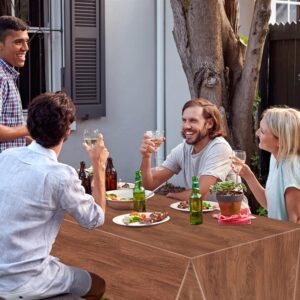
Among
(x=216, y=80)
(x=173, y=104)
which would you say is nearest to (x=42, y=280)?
(x=216, y=80)

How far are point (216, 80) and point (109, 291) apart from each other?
9.28 feet

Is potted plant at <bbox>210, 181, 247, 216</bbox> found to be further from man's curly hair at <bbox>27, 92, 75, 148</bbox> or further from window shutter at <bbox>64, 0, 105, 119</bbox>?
window shutter at <bbox>64, 0, 105, 119</bbox>

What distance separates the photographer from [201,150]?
4.37 meters

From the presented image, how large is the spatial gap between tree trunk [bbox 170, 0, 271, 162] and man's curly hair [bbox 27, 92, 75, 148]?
2.94m

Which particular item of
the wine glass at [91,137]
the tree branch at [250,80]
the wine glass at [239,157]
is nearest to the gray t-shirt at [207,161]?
the wine glass at [239,157]

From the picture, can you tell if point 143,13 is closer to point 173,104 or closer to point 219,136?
point 173,104

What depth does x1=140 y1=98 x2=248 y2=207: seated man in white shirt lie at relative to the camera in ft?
13.7

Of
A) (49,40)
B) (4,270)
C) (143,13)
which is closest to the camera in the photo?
(4,270)

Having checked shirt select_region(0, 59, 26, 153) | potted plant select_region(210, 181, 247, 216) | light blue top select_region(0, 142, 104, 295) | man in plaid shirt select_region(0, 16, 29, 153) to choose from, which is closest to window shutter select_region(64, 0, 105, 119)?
man in plaid shirt select_region(0, 16, 29, 153)

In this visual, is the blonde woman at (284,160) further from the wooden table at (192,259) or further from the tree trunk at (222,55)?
the tree trunk at (222,55)

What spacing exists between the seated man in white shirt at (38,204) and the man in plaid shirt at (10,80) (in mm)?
1363

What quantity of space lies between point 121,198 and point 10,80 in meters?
1.11

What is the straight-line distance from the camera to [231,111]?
6023 millimetres

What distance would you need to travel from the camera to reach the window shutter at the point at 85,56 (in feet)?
21.6
